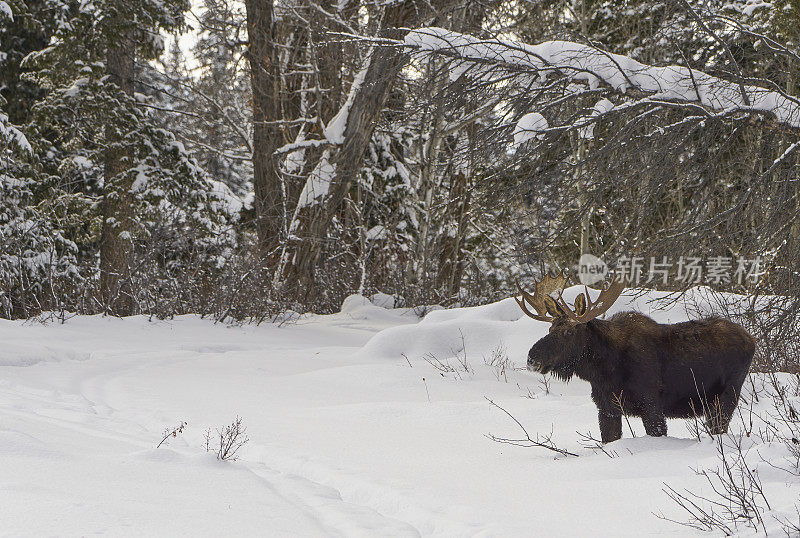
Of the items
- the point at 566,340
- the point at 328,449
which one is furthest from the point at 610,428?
the point at 328,449

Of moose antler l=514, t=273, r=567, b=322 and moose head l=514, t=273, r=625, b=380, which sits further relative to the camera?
moose antler l=514, t=273, r=567, b=322

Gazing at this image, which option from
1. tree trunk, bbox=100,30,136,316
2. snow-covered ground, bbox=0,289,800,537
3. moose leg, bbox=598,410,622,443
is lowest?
snow-covered ground, bbox=0,289,800,537

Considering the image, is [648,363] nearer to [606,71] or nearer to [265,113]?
[606,71]

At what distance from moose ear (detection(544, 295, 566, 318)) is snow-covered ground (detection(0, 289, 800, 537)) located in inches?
36.9

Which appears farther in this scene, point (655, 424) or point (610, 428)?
point (610, 428)

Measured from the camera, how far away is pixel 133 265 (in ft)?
40.8

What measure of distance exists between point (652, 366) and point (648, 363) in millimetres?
31

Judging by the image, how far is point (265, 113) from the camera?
655 inches

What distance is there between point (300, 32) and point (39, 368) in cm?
1124

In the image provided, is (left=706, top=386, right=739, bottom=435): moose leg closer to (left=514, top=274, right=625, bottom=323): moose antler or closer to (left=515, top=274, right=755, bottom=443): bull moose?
(left=515, top=274, right=755, bottom=443): bull moose

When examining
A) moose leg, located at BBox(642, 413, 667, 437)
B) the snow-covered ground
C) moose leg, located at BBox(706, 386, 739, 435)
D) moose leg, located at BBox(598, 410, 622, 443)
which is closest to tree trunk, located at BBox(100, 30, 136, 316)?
the snow-covered ground

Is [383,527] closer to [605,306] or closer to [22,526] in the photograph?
[22,526]

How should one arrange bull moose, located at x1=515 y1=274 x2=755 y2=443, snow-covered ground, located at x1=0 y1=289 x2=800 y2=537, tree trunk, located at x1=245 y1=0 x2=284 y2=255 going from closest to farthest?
snow-covered ground, located at x1=0 y1=289 x2=800 y2=537, bull moose, located at x1=515 y1=274 x2=755 y2=443, tree trunk, located at x1=245 y1=0 x2=284 y2=255

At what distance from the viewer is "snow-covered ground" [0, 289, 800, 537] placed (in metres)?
3.30
